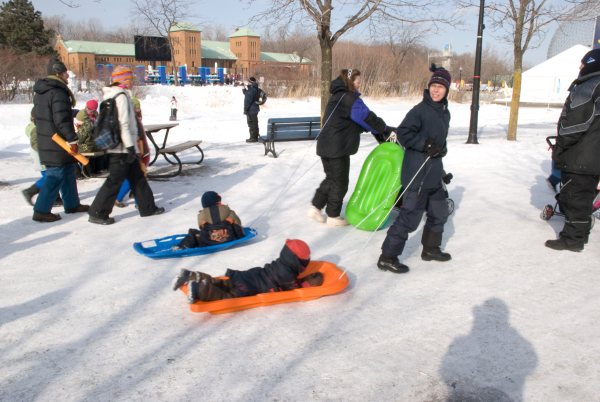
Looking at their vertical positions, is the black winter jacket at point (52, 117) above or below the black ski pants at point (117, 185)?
above

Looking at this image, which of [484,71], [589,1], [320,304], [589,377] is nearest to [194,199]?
[320,304]

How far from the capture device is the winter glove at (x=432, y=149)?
13.1 ft

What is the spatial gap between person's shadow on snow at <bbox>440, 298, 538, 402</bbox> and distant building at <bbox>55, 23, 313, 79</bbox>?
164ft

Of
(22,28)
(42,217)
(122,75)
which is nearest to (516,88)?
(122,75)

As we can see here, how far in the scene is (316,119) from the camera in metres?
12.2

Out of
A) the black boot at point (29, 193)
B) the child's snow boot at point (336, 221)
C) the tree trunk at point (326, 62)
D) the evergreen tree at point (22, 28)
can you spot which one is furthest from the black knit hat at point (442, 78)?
the evergreen tree at point (22, 28)

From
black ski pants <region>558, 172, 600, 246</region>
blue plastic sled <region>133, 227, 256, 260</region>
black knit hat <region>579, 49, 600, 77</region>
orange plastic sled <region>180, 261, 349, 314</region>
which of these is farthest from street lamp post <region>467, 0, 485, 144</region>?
orange plastic sled <region>180, 261, 349, 314</region>

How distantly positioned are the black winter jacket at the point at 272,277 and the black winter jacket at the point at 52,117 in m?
3.07

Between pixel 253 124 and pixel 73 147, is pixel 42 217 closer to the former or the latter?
pixel 73 147

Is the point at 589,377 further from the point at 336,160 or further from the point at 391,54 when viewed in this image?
the point at 391,54

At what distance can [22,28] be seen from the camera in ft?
120

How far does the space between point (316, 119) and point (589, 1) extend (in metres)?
6.71

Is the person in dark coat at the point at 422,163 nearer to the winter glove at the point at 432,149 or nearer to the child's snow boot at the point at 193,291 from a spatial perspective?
the winter glove at the point at 432,149

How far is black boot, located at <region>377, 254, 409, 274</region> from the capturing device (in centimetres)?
Answer: 425
